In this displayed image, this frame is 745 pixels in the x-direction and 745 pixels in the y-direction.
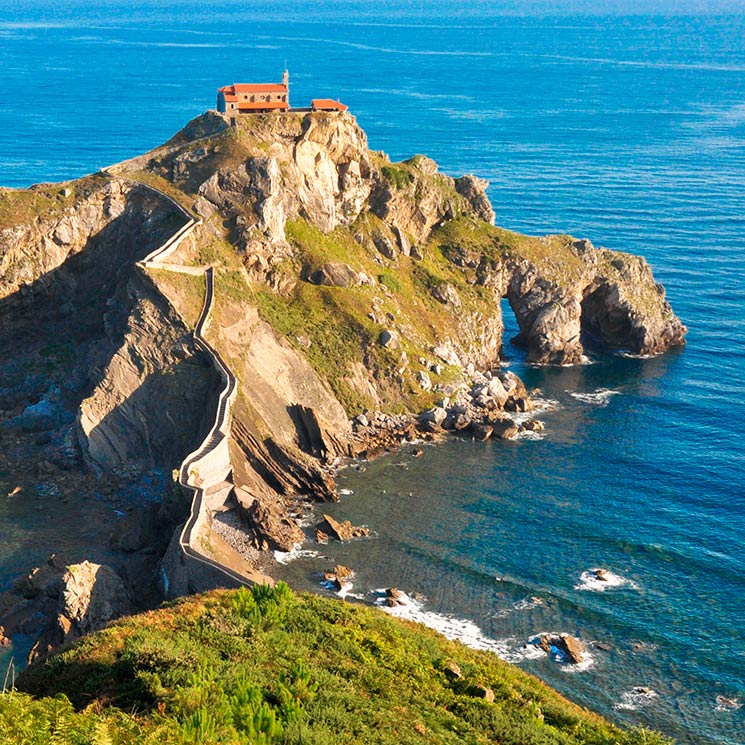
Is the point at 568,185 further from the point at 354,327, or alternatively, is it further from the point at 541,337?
the point at 354,327

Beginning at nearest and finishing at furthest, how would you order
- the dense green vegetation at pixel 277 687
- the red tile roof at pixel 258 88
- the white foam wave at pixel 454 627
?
1. the dense green vegetation at pixel 277 687
2. the white foam wave at pixel 454 627
3. the red tile roof at pixel 258 88

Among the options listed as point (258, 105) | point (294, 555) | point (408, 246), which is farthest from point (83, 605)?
point (258, 105)

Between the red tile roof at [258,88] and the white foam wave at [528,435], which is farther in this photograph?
the red tile roof at [258,88]

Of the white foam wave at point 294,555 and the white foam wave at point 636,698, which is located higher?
the white foam wave at point 294,555

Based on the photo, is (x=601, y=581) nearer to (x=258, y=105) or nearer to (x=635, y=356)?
(x=635, y=356)

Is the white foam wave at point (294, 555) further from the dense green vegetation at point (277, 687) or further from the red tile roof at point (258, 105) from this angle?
the red tile roof at point (258, 105)

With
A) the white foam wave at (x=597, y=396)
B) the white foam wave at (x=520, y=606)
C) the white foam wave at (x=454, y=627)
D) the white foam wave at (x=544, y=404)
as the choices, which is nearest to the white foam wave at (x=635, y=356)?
the white foam wave at (x=597, y=396)

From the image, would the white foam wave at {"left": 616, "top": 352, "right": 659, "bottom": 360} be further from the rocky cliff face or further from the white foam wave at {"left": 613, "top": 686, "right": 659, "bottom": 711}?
the white foam wave at {"left": 613, "top": 686, "right": 659, "bottom": 711}

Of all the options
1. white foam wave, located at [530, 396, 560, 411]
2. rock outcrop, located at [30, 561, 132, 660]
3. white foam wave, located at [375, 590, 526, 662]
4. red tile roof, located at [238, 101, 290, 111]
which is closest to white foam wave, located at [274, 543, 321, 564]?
white foam wave, located at [375, 590, 526, 662]
